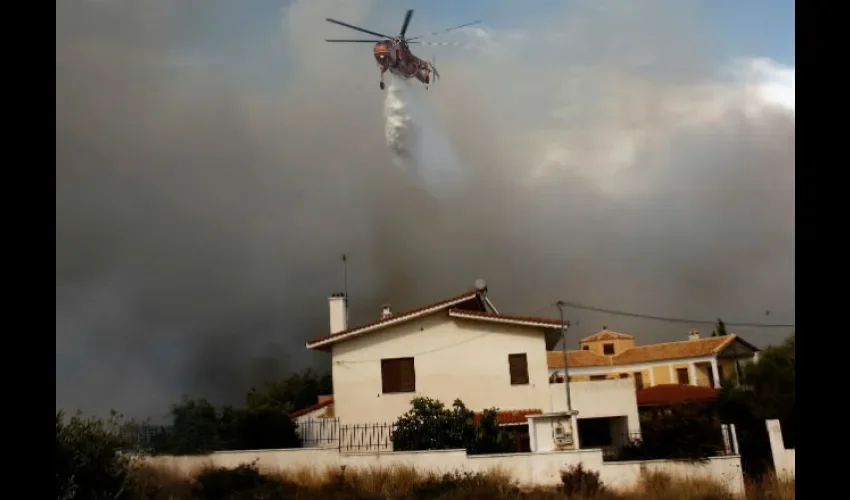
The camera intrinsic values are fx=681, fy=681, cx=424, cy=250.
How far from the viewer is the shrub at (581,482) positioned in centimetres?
1558

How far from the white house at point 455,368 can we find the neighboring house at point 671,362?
61.6 feet

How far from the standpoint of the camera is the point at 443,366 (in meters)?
22.3

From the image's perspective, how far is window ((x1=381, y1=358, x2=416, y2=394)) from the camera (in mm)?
22375

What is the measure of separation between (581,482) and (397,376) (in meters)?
8.15

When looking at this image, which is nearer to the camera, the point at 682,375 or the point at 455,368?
the point at 455,368

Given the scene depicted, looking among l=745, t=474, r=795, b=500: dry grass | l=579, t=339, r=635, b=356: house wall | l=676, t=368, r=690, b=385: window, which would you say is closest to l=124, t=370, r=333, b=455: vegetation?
l=745, t=474, r=795, b=500: dry grass

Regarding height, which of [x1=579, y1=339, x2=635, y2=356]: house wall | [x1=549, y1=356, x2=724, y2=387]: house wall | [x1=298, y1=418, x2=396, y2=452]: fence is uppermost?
[x1=579, y1=339, x2=635, y2=356]: house wall

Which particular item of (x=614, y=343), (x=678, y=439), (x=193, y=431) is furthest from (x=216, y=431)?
(x=614, y=343)

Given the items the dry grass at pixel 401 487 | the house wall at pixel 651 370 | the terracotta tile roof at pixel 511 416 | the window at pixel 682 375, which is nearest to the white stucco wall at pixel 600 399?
the terracotta tile roof at pixel 511 416

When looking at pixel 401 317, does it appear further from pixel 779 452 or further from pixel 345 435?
pixel 779 452

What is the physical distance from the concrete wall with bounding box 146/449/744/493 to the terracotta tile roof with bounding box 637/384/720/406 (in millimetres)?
11417

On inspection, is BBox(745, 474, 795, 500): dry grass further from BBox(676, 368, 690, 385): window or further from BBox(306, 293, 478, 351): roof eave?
BBox(676, 368, 690, 385): window
